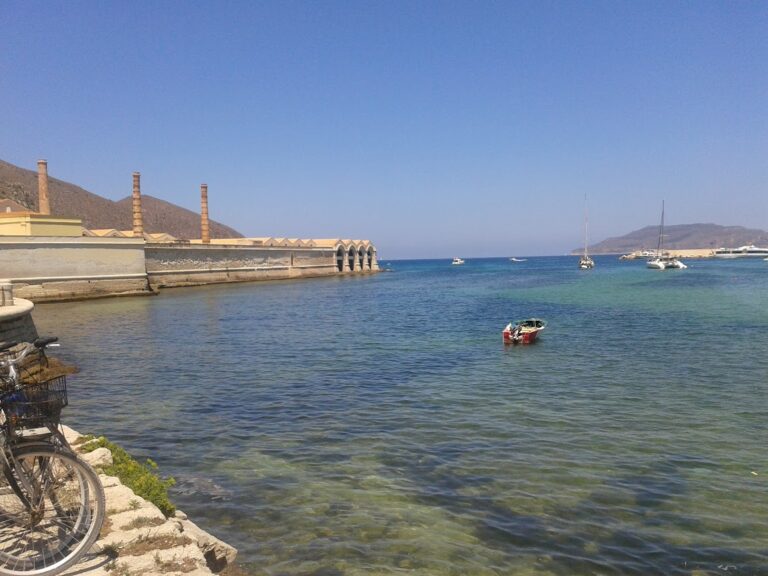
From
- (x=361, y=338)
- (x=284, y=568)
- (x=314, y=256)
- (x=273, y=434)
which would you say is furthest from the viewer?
(x=314, y=256)

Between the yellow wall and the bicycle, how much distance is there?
5057cm

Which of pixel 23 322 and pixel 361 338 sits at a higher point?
pixel 23 322

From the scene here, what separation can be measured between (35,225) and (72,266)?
460 cm

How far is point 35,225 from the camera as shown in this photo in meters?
46.7

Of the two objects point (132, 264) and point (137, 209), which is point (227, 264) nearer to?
point (137, 209)

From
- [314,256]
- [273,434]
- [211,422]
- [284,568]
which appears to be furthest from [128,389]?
[314,256]

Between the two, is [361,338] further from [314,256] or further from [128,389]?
[314,256]

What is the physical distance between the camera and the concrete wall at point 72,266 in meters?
43.8

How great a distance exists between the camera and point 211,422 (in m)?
12.5

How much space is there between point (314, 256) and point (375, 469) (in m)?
94.7

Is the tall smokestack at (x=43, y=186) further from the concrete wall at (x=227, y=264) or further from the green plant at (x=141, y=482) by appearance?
the green plant at (x=141, y=482)

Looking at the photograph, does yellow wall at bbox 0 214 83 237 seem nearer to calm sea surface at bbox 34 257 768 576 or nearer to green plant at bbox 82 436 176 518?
calm sea surface at bbox 34 257 768 576

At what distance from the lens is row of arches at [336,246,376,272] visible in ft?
377

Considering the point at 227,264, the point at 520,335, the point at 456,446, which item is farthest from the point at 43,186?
the point at 456,446
